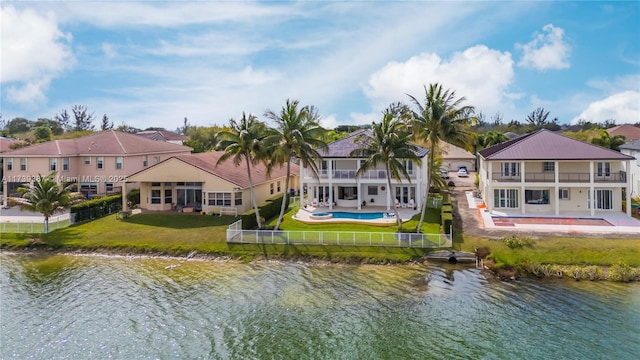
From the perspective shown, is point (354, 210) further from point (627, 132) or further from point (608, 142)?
point (627, 132)

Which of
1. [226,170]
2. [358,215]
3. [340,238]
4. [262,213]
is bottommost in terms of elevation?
[340,238]

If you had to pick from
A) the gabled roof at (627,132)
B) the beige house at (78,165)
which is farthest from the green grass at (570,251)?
the gabled roof at (627,132)

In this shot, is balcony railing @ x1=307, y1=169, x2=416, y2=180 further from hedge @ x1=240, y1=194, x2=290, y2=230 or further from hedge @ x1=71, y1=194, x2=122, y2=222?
hedge @ x1=71, y1=194, x2=122, y2=222

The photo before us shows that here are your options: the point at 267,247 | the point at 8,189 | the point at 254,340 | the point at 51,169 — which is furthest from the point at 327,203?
the point at 8,189

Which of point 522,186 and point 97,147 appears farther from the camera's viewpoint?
point 97,147

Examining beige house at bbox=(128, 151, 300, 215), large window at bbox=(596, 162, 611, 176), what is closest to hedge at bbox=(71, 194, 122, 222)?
beige house at bbox=(128, 151, 300, 215)

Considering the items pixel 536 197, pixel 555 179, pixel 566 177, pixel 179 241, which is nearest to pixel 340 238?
pixel 179 241

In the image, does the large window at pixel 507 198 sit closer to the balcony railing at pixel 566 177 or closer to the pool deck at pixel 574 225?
the balcony railing at pixel 566 177
